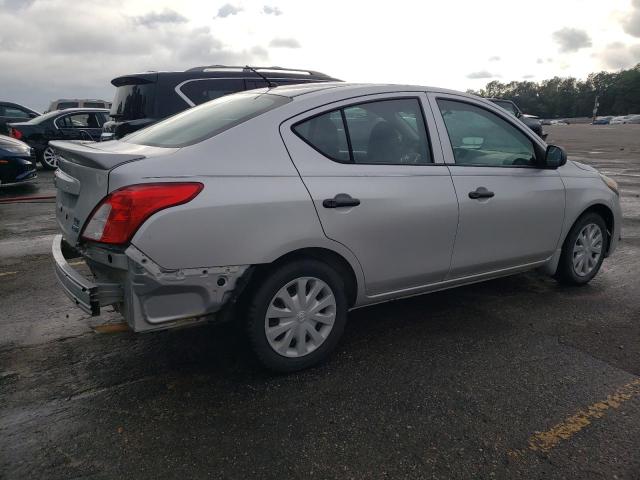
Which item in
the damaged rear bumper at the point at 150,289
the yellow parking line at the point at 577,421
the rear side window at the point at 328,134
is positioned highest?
the rear side window at the point at 328,134

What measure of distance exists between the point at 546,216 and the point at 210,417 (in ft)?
9.77

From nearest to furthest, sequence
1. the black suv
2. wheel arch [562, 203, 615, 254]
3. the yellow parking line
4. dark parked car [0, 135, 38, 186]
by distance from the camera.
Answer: the yellow parking line → wheel arch [562, 203, 615, 254] → the black suv → dark parked car [0, 135, 38, 186]

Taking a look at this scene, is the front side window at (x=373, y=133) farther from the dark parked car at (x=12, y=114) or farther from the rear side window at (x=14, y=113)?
the rear side window at (x=14, y=113)

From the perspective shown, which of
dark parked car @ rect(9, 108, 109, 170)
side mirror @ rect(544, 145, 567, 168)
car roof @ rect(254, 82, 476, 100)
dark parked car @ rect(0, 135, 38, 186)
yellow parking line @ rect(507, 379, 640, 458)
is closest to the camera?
yellow parking line @ rect(507, 379, 640, 458)

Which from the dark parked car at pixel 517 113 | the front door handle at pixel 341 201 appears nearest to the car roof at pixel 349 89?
the front door handle at pixel 341 201

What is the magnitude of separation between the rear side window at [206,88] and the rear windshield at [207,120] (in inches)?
125

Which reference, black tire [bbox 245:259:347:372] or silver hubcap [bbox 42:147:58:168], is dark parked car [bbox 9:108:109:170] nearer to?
silver hubcap [bbox 42:147:58:168]

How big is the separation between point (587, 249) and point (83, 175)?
4.08 m

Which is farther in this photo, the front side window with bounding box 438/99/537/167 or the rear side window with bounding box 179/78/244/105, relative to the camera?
the rear side window with bounding box 179/78/244/105

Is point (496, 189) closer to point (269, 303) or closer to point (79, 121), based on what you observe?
point (269, 303)

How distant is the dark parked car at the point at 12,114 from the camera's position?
15.8 m

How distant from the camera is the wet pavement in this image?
236cm

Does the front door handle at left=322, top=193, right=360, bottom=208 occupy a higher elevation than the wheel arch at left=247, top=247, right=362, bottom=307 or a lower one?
higher

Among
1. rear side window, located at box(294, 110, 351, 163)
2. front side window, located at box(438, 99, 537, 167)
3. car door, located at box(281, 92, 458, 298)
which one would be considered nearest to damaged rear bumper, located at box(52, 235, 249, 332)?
car door, located at box(281, 92, 458, 298)
